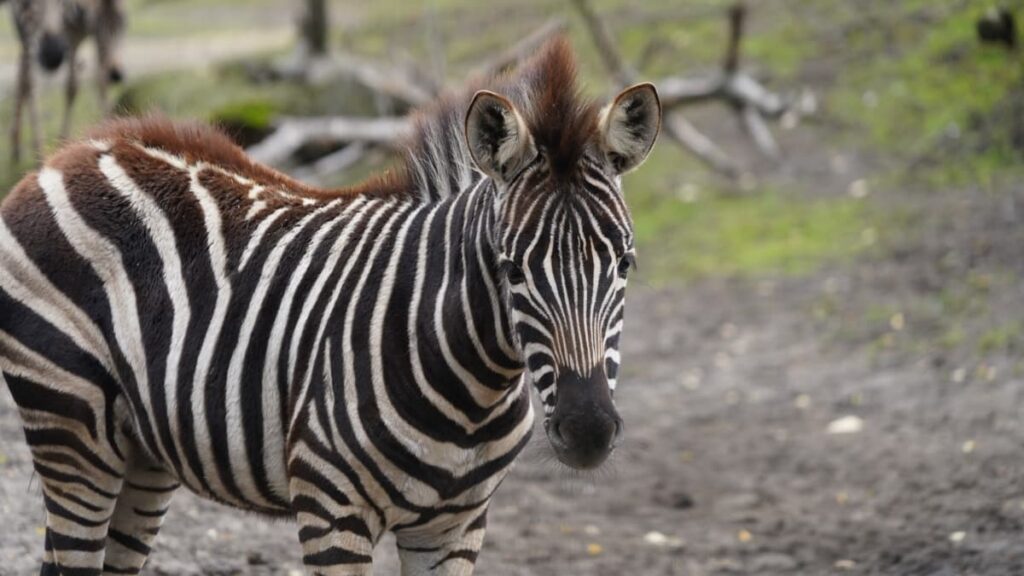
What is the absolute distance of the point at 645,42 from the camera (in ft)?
61.4

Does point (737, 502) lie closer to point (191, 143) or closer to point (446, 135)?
point (446, 135)

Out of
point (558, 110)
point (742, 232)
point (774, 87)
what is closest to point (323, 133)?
point (742, 232)

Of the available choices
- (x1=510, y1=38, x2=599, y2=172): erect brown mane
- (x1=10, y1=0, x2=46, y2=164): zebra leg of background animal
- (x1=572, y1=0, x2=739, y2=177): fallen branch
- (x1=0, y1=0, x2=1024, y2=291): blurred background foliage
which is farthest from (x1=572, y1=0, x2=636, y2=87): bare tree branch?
(x1=510, y1=38, x2=599, y2=172): erect brown mane

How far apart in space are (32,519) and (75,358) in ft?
7.45

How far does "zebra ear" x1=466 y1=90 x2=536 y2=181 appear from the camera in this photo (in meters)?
3.59

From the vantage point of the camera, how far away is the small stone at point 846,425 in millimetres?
8500

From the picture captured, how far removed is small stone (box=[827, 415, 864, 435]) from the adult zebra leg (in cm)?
515

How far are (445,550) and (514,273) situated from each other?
1153mm

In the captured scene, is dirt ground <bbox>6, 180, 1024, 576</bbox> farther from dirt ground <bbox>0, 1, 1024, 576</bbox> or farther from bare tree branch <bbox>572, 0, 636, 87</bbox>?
bare tree branch <bbox>572, 0, 636, 87</bbox>

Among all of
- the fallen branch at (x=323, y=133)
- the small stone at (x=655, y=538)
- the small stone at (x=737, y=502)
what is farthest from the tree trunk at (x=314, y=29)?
the small stone at (x=655, y=538)

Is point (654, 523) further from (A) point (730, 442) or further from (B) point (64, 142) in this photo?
(B) point (64, 142)

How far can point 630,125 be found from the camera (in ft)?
12.3

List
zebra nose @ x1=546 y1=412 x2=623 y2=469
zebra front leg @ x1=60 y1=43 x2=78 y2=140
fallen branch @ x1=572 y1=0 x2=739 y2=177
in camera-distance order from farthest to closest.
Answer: fallen branch @ x1=572 y1=0 x2=739 y2=177
zebra front leg @ x1=60 y1=43 x2=78 y2=140
zebra nose @ x1=546 y1=412 x2=623 y2=469

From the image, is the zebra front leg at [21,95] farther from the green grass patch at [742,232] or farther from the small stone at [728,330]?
the small stone at [728,330]
